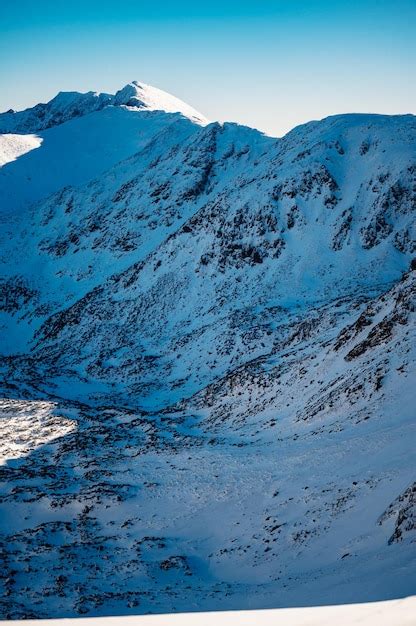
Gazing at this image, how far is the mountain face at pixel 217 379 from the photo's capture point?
14.7m

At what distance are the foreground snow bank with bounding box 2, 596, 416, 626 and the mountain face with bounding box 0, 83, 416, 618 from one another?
1.99 metres

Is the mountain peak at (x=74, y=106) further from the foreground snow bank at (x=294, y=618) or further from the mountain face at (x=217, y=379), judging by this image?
the foreground snow bank at (x=294, y=618)

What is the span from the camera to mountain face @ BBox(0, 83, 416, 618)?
580 inches

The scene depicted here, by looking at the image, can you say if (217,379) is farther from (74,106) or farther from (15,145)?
(74,106)

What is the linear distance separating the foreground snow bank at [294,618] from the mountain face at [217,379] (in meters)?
1.99

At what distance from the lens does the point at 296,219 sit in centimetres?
5531

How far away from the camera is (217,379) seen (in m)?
40.4

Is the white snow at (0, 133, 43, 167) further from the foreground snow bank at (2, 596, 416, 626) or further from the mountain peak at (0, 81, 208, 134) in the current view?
the foreground snow bank at (2, 596, 416, 626)

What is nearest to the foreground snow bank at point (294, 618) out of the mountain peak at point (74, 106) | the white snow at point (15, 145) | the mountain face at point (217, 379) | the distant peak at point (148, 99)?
the mountain face at point (217, 379)

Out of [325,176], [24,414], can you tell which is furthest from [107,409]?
[325,176]

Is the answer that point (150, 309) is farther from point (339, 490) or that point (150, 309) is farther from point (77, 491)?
point (339, 490)

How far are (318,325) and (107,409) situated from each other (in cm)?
1640

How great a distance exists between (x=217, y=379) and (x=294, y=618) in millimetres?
34681

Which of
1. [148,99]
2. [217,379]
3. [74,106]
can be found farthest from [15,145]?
[217,379]
